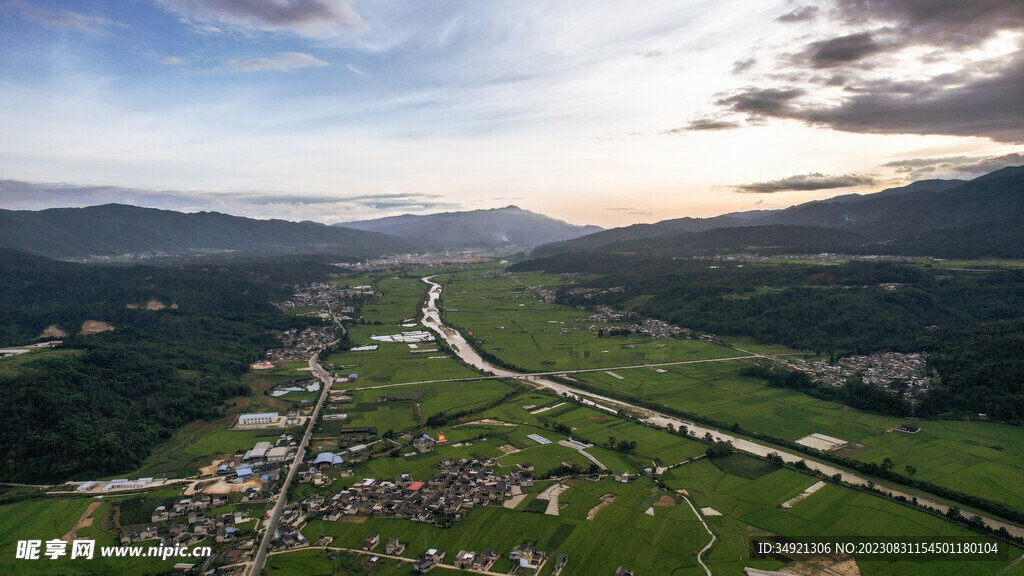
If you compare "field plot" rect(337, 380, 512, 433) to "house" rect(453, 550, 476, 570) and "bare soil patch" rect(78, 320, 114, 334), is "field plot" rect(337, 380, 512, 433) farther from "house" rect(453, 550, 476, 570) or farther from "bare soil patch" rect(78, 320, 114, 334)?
"bare soil patch" rect(78, 320, 114, 334)

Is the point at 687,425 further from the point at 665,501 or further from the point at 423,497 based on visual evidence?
the point at 423,497

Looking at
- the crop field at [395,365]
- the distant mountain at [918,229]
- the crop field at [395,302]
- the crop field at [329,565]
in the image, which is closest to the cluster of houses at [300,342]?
the crop field at [395,365]

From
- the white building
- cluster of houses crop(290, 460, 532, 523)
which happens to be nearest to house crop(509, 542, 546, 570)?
cluster of houses crop(290, 460, 532, 523)

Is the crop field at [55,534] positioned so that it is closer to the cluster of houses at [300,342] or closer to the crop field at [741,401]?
the cluster of houses at [300,342]

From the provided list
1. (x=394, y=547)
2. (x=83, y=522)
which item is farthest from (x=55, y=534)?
(x=394, y=547)

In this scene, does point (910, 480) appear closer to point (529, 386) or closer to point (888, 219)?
point (529, 386)
